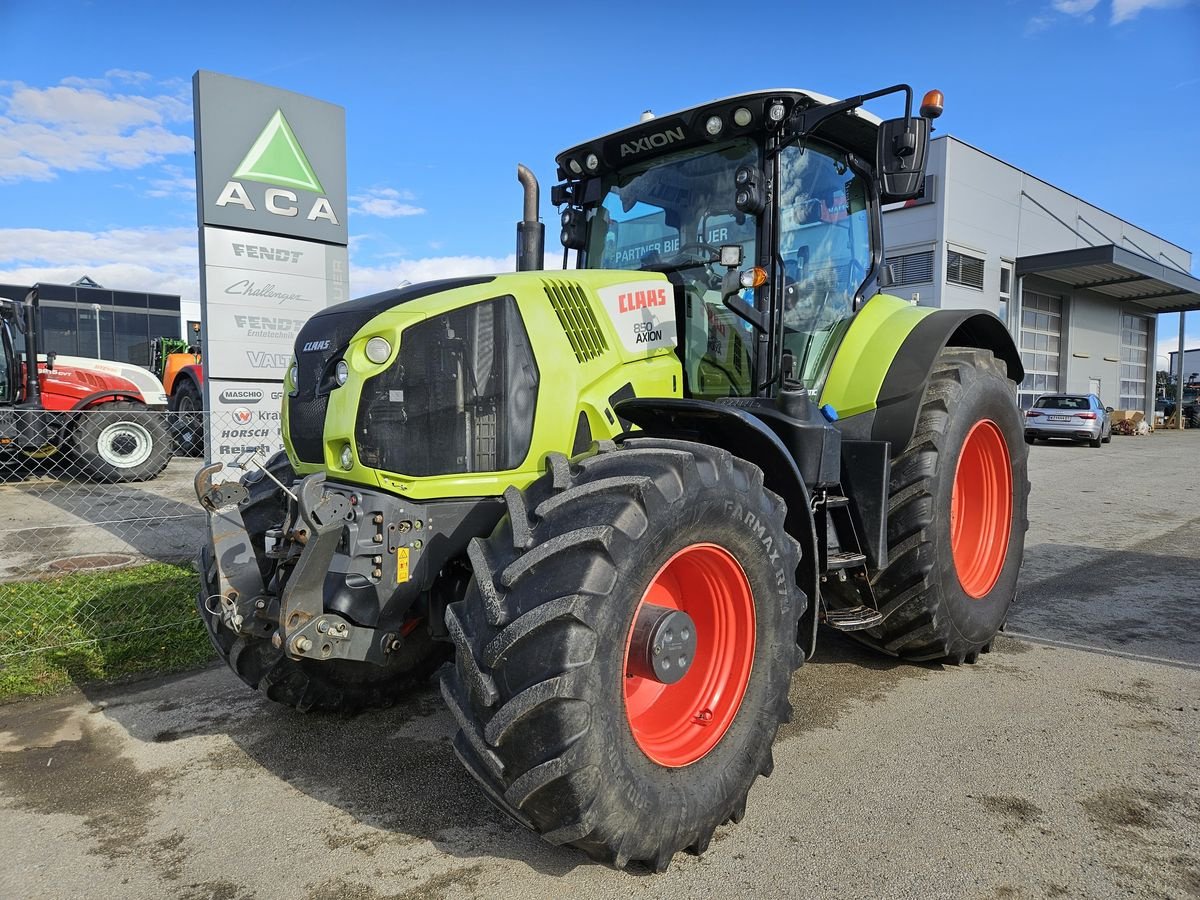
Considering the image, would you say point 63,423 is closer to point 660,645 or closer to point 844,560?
point 844,560

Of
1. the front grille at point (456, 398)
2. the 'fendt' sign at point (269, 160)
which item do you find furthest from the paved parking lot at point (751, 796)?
the 'fendt' sign at point (269, 160)

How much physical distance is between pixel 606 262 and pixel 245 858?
2.90 metres

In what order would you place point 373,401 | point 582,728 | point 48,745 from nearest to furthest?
point 582,728, point 373,401, point 48,745

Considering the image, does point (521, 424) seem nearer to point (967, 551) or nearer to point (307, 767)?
point (307, 767)

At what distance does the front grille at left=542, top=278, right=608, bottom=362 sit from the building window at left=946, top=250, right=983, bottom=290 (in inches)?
838

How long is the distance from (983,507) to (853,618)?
4.90 feet

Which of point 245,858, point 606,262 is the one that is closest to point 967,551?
point 606,262

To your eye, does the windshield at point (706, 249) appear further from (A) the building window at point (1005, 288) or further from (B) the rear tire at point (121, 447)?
(A) the building window at point (1005, 288)

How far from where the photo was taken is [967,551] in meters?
4.68

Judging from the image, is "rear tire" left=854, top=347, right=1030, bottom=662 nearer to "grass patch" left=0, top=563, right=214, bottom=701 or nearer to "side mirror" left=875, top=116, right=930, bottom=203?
"side mirror" left=875, top=116, right=930, bottom=203

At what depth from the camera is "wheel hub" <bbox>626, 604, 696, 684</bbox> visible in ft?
8.38

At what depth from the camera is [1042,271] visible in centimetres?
2505

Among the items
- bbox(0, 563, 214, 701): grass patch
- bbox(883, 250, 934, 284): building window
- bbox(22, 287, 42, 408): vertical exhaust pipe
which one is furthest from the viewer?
bbox(883, 250, 934, 284): building window

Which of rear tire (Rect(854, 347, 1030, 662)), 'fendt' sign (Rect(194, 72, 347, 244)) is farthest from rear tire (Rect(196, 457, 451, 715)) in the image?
'fendt' sign (Rect(194, 72, 347, 244))
